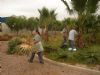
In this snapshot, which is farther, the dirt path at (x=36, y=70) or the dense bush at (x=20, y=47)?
the dense bush at (x=20, y=47)

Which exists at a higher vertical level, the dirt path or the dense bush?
the dense bush

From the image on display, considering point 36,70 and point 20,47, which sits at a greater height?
point 20,47

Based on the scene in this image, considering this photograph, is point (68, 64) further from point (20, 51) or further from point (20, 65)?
point (20, 51)

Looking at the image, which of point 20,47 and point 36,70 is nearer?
point 36,70

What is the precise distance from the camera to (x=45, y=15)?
35375 millimetres

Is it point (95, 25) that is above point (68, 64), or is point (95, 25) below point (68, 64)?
above

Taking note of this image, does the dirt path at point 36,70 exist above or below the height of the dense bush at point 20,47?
below

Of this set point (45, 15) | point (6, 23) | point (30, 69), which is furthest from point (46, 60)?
point (6, 23)

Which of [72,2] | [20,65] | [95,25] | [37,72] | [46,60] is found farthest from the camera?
[95,25]

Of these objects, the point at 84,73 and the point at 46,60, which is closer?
the point at 84,73

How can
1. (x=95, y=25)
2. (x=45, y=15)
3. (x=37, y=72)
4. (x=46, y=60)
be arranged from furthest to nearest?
1. (x=45, y=15)
2. (x=95, y=25)
3. (x=46, y=60)
4. (x=37, y=72)

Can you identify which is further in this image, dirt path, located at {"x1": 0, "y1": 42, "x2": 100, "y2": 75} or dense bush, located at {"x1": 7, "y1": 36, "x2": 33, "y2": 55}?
dense bush, located at {"x1": 7, "y1": 36, "x2": 33, "y2": 55}

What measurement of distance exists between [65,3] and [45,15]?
1257cm

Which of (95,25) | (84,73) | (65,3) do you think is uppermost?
(65,3)
